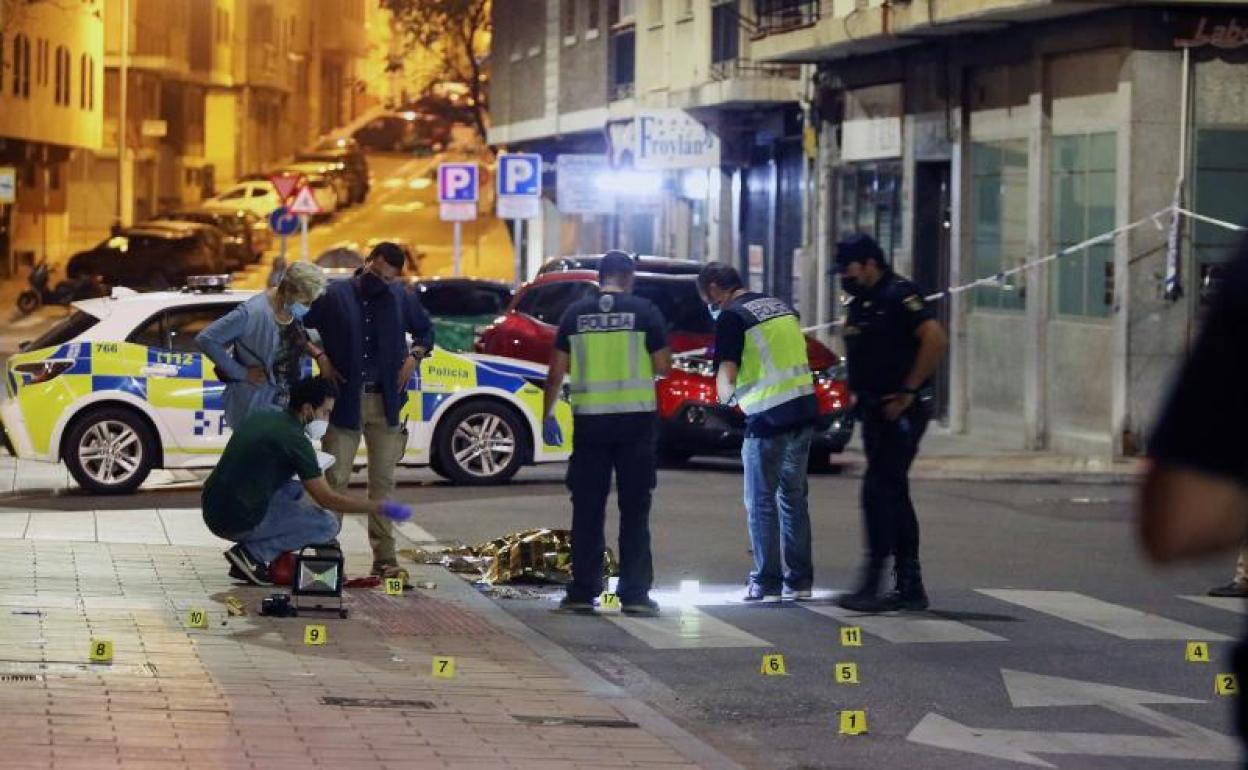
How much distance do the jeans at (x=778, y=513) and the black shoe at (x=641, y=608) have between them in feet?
2.32

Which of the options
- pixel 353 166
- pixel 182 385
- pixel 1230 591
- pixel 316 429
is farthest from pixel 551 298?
pixel 353 166

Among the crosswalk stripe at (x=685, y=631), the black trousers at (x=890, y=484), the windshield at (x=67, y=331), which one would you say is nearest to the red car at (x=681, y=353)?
the windshield at (x=67, y=331)

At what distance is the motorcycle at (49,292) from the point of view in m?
50.1

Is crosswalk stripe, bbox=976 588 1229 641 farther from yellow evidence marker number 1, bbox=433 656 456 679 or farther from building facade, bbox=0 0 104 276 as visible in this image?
building facade, bbox=0 0 104 276

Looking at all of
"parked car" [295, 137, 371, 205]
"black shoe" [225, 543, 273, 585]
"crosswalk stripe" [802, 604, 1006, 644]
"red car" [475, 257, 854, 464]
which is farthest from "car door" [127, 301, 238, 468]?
"parked car" [295, 137, 371, 205]

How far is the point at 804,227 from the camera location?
107 feet

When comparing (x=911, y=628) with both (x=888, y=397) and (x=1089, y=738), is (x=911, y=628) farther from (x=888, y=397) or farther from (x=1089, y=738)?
(x=1089, y=738)

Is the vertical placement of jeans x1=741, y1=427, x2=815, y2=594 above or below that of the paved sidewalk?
above

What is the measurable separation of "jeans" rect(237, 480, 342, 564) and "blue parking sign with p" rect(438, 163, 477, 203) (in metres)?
23.1

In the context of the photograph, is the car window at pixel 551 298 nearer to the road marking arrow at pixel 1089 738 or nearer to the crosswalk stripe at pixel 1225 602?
the crosswalk stripe at pixel 1225 602

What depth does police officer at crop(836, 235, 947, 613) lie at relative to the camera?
11.9 m

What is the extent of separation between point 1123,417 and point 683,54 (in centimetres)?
1656

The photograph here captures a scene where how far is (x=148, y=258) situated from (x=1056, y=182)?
3329 cm

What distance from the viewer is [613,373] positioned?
39.1ft
